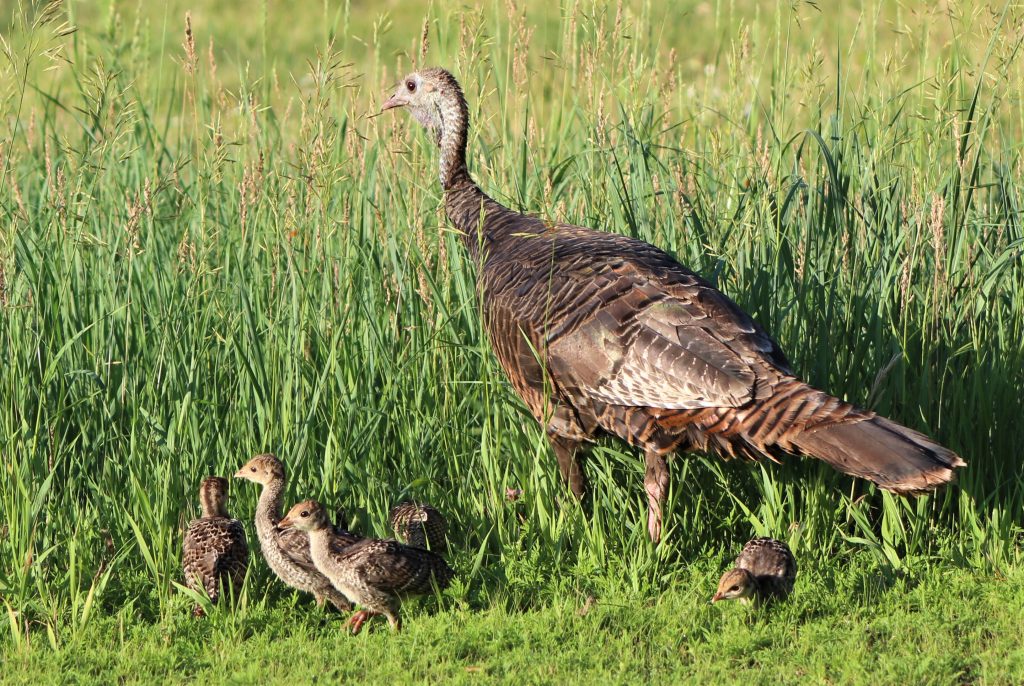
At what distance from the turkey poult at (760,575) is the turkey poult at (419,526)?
1.15 m

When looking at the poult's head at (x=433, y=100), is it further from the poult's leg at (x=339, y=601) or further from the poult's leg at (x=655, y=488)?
the poult's leg at (x=339, y=601)

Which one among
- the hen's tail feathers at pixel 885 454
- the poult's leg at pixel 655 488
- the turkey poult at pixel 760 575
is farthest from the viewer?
the poult's leg at pixel 655 488

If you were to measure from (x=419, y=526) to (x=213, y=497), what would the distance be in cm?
82

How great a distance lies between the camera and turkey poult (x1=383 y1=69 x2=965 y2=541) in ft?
14.3

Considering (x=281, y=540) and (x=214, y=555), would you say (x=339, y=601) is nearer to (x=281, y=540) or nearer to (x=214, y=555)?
(x=281, y=540)

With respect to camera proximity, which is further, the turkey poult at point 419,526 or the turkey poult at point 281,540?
the turkey poult at point 419,526

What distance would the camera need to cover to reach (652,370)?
4758 millimetres

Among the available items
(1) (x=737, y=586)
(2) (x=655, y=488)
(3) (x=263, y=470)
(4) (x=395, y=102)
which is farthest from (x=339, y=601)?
(4) (x=395, y=102)

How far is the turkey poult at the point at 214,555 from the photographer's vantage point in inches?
176

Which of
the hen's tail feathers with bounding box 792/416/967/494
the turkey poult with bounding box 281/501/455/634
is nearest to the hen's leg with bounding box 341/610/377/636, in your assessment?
the turkey poult with bounding box 281/501/455/634

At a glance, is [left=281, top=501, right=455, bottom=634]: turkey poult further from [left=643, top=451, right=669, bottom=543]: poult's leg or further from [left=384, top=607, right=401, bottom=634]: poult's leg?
[left=643, top=451, right=669, bottom=543]: poult's leg

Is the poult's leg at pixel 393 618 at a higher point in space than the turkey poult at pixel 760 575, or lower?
lower

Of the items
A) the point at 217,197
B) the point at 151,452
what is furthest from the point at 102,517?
the point at 217,197

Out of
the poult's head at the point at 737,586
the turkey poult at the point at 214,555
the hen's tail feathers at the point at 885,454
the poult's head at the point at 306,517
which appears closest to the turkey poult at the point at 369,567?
the poult's head at the point at 306,517
